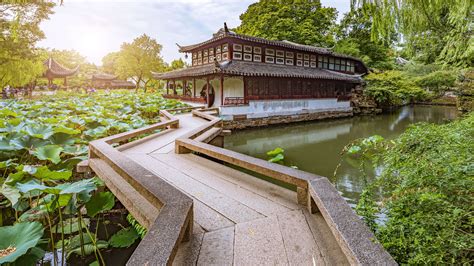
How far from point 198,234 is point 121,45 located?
102 ft

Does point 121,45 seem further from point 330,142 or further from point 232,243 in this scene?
point 232,243

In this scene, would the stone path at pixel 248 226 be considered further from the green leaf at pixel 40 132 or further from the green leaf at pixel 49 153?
the green leaf at pixel 40 132

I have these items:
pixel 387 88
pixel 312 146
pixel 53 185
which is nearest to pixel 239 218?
pixel 53 185

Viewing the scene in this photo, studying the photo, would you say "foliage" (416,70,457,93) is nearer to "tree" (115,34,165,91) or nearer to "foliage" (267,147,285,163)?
"foliage" (267,147,285,163)

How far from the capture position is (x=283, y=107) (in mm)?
15820

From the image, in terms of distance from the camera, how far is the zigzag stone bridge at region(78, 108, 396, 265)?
129 cm

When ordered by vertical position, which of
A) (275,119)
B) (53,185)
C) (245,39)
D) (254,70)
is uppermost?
(245,39)

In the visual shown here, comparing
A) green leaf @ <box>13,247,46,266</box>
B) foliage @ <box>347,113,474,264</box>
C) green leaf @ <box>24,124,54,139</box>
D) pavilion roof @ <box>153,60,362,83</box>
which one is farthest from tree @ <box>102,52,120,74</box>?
foliage @ <box>347,113,474,264</box>

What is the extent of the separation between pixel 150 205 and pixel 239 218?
0.73 metres

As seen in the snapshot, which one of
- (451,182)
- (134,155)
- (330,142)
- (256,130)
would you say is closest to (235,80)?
(256,130)

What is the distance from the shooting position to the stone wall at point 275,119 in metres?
13.2

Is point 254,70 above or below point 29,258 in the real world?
above

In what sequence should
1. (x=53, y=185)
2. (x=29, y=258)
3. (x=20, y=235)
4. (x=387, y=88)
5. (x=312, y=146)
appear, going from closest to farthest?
(x=20, y=235), (x=29, y=258), (x=53, y=185), (x=312, y=146), (x=387, y=88)

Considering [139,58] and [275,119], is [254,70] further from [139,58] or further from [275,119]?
[139,58]
